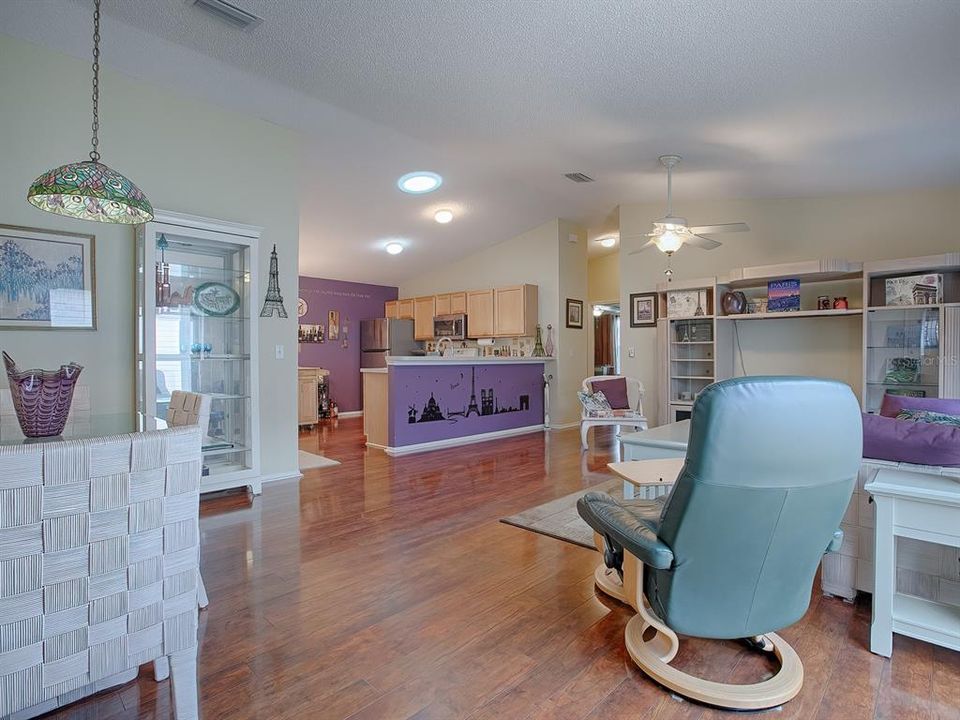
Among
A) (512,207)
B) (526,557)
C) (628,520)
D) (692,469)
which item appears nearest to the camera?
(692,469)

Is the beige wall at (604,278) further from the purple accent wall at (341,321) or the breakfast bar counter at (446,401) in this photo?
the purple accent wall at (341,321)

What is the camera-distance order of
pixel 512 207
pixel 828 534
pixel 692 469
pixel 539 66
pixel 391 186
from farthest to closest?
pixel 512 207, pixel 391 186, pixel 539 66, pixel 828 534, pixel 692 469

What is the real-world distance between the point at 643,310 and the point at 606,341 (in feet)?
13.6

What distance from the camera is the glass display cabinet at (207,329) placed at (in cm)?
352

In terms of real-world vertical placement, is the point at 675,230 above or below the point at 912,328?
above

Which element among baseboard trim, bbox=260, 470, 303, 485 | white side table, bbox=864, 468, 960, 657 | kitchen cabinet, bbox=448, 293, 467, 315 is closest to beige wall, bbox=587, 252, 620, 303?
kitchen cabinet, bbox=448, 293, 467, 315

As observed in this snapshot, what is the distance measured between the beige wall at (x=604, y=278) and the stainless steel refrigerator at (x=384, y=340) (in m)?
3.24

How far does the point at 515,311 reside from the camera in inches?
294

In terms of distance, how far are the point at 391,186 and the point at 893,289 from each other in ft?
15.9

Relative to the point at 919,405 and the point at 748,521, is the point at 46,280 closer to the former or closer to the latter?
the point at 748,521

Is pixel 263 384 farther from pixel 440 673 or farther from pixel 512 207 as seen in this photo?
pixel 512 207

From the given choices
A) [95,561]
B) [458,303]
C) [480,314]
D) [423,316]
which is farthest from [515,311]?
[95,561]

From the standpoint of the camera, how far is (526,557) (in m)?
2.74

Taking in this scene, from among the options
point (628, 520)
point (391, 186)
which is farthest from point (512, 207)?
point (628, 520)
